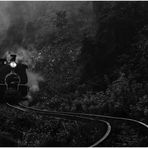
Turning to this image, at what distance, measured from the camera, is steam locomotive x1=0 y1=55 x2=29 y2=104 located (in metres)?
17.0

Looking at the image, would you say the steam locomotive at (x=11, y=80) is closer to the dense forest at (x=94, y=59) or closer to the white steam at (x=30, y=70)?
the dense forest at (x=94, y=59)

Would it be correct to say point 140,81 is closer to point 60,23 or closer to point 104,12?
point 104,12

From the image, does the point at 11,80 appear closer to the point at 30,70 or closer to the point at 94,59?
the point at 94,59

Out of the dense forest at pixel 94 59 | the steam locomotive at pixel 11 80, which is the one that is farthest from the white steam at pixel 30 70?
the steam locomotive at pixel 11 80

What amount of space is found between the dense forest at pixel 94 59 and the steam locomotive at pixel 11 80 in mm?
2685

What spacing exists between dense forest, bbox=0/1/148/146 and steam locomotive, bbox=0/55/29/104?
2.69m

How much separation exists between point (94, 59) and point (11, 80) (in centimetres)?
560

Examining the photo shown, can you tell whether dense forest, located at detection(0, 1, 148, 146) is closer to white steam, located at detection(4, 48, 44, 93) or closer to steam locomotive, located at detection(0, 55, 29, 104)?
white steam, located at detection(4, 48, 44, 93)

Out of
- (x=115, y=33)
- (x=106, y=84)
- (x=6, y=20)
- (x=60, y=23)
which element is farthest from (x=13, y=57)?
(x=6, y=20)

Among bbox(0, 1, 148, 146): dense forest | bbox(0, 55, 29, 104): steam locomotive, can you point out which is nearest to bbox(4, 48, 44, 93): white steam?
bbox(0, 1, 148, 146): dense forest

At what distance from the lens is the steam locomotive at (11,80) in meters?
17.0

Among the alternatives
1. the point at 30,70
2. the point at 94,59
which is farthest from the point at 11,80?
the point at 30,70

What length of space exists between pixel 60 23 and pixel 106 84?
12828 mm

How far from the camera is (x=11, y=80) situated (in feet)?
55.7
